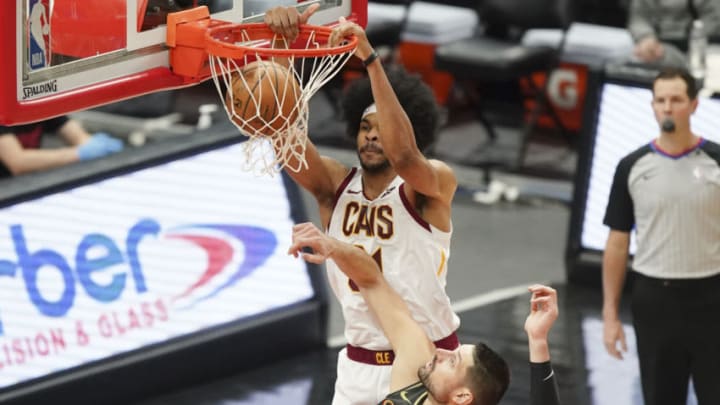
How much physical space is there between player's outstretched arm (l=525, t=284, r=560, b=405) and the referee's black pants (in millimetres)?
1849

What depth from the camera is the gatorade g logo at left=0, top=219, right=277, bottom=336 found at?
23.6 ft

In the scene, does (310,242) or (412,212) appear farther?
(412,212)

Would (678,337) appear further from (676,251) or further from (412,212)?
(412,212)

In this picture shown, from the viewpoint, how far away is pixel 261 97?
509cm

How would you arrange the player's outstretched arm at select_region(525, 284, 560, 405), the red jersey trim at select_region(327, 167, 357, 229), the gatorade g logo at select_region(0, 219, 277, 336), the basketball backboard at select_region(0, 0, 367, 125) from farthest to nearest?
the gatorade g logo at select_region(0, 219, 277, 336)
the red jersey trim at select_region(327, 167, 357, 229)
the player's outstretched arm at select_region(525, 284, 560, 405)
the basketball backboard at select_region(0, 0, 367, 125)

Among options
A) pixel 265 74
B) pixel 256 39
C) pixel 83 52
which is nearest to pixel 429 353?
pixel 265 74

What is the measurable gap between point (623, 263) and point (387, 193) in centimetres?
160

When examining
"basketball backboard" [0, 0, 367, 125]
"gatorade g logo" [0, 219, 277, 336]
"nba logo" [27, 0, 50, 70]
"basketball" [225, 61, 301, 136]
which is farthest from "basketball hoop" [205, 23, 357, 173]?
"gatorade g logo" [0, 219, 277, 336]

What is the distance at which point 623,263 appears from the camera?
6.78 metres

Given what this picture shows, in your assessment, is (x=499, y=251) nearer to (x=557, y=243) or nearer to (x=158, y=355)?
(x=557, y=243)

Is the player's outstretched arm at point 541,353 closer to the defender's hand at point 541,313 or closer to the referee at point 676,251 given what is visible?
the defender's hand at point 541,313

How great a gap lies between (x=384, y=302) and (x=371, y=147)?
0.63m

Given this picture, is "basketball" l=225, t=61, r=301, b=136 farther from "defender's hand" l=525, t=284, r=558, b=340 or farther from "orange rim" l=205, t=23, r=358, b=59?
"defender's hand" l=525, t=284, r=558, b=340

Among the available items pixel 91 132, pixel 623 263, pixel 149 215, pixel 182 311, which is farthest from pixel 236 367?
pixel 91 132
